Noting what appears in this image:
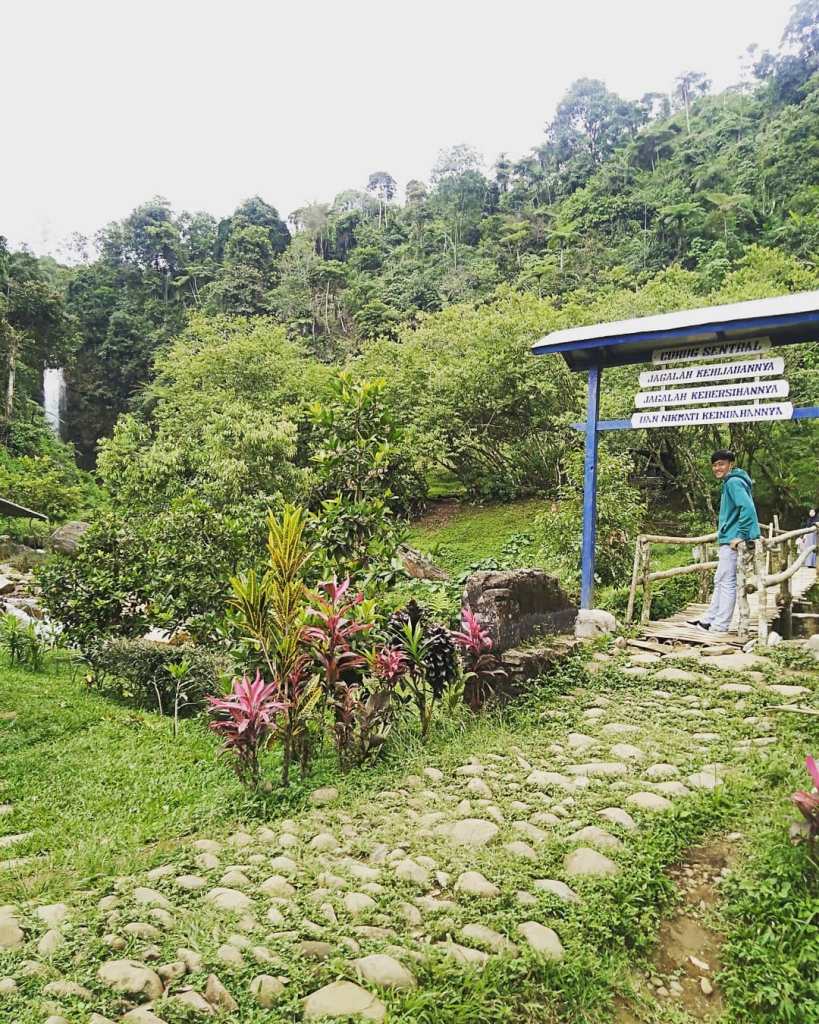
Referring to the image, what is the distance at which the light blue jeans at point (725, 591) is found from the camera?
233 inches

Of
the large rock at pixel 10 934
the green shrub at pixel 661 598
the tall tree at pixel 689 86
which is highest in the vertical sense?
the tall tree at pixel 689 86

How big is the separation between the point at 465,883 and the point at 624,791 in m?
1.05

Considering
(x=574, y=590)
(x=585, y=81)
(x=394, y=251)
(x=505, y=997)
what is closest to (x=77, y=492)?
(x=574, y=590)

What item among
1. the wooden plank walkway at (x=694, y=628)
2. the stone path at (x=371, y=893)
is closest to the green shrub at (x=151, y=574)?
the stone path at (x=371, y=893)

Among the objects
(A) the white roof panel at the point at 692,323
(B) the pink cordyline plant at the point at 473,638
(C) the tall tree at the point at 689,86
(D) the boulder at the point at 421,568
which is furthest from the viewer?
(C) the tall tree at the point at 689,86

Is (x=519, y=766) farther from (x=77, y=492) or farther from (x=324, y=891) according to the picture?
(x=77, y=492)

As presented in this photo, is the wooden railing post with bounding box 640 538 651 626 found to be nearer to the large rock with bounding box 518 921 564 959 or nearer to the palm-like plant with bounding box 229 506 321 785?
the palm-like plant with bounding box 229 506 321 785

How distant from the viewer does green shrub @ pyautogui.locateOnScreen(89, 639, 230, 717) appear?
6.59 m

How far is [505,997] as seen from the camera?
77.6 inches

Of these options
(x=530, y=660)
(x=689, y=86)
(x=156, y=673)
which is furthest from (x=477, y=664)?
(x=689, y=86)

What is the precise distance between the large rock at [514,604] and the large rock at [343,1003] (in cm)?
302

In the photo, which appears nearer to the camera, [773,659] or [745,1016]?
[745,1016]

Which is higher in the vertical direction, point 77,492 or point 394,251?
point 394,251

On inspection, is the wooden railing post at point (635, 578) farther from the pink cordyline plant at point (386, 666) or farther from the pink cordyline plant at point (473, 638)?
the pink cordyline plant at point (386, 666)
